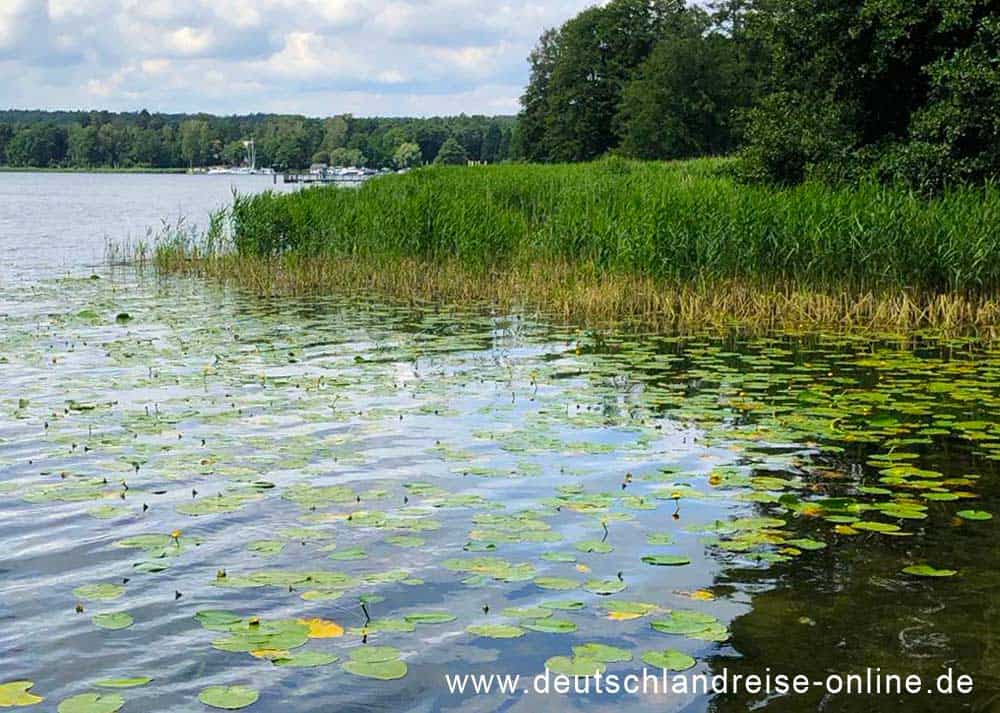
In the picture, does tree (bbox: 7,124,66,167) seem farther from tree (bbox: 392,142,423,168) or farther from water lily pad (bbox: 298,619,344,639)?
water lily pad (bbox: 298,619,344,639)

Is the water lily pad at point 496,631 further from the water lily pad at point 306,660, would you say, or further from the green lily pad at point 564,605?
the water lily pad at point 306,660

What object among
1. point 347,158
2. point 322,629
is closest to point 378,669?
point 322,629

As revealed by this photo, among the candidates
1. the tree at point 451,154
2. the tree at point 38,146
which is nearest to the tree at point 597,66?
the tree at point 451,154

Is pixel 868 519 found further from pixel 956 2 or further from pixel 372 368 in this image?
pixel 956 2

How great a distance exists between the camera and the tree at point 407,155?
366 ft

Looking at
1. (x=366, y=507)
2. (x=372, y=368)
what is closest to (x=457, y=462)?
(x=366, y=507)

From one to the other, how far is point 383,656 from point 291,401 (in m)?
5.26

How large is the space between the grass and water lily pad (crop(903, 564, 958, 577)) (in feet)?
27.7

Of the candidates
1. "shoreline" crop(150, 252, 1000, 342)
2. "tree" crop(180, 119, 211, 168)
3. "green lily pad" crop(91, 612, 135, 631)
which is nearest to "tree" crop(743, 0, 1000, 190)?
"shoreline" crop(150, 252, 1000, 342)

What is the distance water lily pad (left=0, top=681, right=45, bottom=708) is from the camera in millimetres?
3967

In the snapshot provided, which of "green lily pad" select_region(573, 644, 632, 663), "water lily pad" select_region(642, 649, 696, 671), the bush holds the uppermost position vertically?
the bush

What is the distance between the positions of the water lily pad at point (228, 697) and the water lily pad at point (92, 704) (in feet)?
0.98

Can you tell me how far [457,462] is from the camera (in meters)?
7.52

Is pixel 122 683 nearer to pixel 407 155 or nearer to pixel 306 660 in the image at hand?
pixel 306 660
